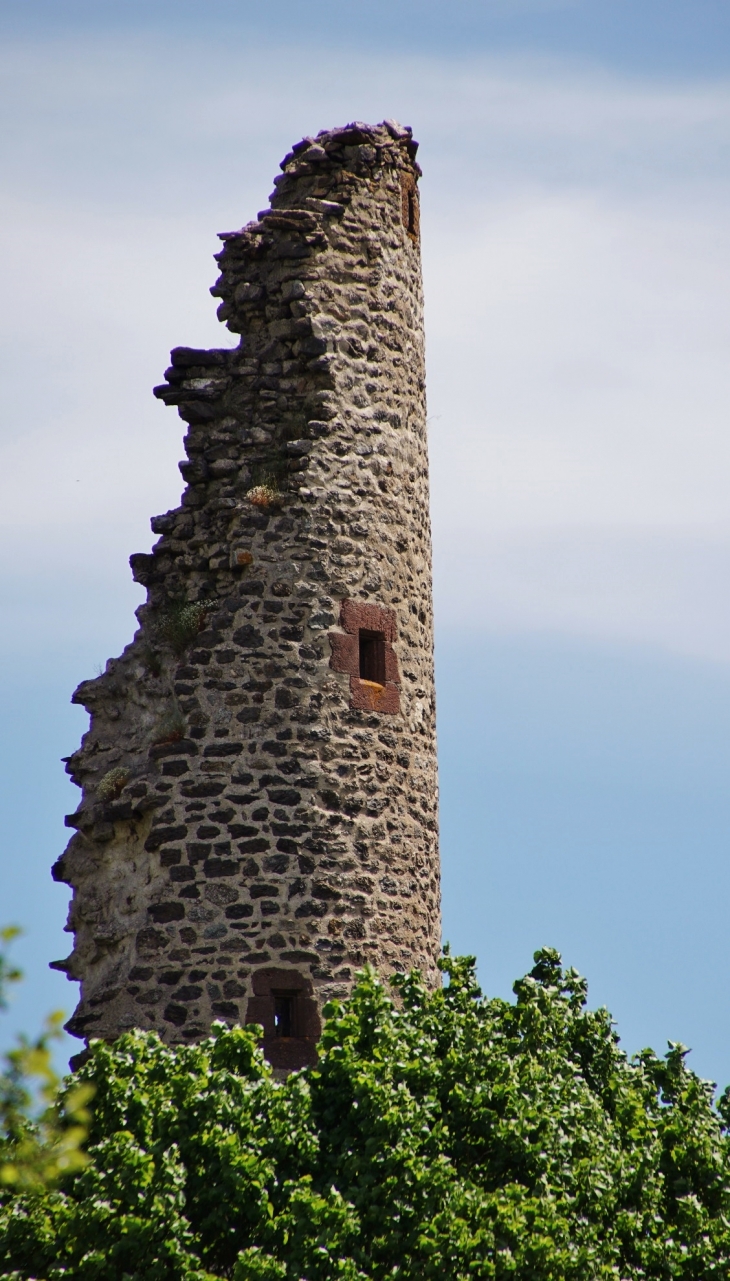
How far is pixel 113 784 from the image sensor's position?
16.5 m

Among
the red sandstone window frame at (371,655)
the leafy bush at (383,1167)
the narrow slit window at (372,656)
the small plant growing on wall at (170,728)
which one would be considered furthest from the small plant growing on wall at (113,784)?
the leafy bush at (383,1167)

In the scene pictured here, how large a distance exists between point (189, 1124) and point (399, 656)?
5391 millimetres

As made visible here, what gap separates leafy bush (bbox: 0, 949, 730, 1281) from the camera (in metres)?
12.0

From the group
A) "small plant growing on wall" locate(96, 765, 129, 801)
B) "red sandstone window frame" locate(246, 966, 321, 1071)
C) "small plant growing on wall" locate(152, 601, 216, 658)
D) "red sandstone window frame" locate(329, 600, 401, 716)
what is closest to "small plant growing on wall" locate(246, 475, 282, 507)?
"small plant growing on wall" locate(152, 601, 216, 658)

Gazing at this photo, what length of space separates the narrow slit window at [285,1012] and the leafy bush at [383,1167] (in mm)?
990

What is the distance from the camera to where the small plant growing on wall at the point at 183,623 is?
16422mm

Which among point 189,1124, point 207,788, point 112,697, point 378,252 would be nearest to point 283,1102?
point 189,1124

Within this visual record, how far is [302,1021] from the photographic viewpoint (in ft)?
51.0

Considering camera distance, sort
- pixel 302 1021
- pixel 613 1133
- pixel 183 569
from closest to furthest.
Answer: pixel 613 1133 → pixel 302 1021 → pixel 183 569

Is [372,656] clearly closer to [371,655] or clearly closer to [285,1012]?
[371,655]

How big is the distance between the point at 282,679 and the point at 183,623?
968 millimetres

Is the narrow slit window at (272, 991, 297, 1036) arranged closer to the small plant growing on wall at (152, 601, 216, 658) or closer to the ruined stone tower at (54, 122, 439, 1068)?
the ruined stone tower at (54, 122, 439, 1068)

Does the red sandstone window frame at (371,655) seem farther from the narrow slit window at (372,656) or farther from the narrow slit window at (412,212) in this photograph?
the narrow slit window at (412,212)

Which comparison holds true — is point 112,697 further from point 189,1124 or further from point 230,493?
point 189,1124
